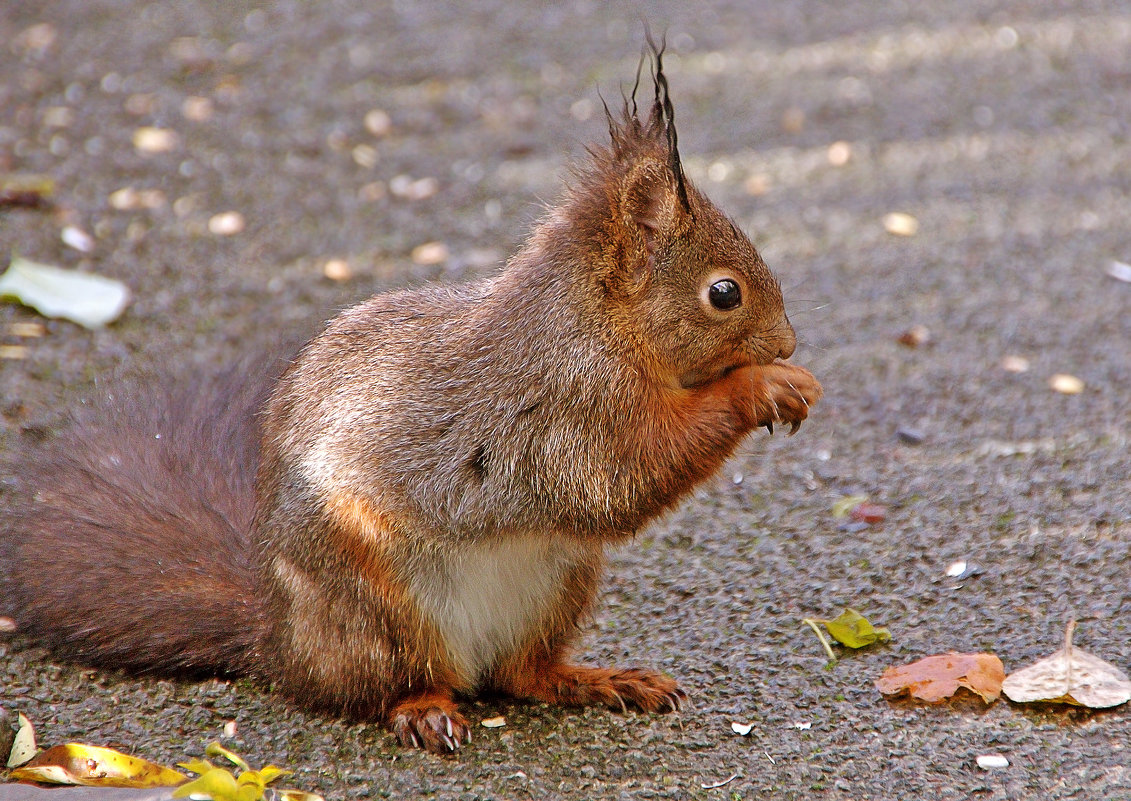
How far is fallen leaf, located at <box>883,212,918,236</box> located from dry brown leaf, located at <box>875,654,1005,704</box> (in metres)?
2.12

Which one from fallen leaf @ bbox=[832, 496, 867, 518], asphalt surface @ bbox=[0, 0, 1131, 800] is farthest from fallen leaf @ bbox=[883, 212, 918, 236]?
fallen leaf @ bbox=[832, 496, 867, 518]

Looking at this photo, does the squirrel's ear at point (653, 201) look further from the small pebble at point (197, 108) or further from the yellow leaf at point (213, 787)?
the small pebble at point (197, 108)

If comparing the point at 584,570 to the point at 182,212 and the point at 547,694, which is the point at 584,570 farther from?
the point at 182,212

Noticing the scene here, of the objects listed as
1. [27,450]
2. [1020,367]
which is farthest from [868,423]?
[27,450]

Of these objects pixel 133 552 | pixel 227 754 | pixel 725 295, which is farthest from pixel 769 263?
pixel 227 754

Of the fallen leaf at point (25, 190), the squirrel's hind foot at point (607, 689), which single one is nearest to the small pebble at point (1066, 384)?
the squirrel's hind foot at point (607, 689)

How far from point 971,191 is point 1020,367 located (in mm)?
1187

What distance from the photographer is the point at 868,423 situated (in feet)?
10.2

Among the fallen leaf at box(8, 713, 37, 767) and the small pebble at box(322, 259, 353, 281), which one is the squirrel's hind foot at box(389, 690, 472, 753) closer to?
the fallen leaf at box(8, 713, 37, 767)

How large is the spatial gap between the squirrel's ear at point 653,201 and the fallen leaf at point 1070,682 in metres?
0.91

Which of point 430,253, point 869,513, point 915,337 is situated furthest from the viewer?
point 430,253

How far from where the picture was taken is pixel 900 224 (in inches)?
161

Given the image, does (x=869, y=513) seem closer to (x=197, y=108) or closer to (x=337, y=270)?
(x=337, y=270)

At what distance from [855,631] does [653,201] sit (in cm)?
89
